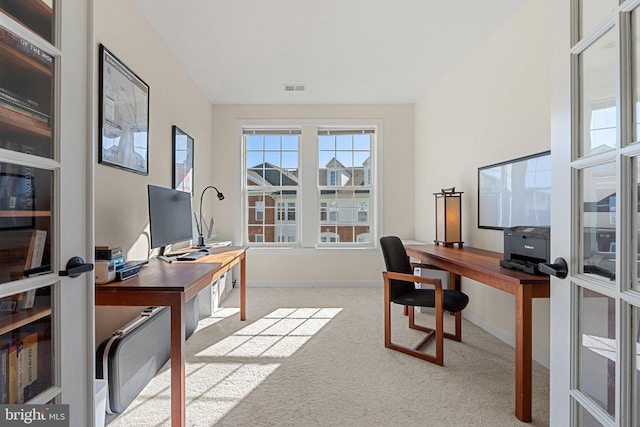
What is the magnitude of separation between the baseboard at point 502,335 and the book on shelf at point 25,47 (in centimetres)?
→ 316

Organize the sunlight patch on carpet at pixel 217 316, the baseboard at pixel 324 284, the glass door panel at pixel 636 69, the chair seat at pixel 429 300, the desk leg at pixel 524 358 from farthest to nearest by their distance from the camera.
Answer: the baseboard at pixel 324 284 < the sunlight patch on carpet at pixel 217 316 < the chair seat at pixel 429 300 < the desk leg at pixel 524 358 < the glass door panel at pixel 636 69

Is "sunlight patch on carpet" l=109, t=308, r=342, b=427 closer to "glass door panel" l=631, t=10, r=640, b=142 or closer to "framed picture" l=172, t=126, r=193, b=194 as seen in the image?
"framed picture" l=172, t=126, r=193, b=194

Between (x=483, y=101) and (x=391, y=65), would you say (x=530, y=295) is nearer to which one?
(x=483, y=101)

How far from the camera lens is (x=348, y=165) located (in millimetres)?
4766

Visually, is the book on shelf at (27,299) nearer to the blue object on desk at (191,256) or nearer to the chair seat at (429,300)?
the blue object on desk at (191,256)

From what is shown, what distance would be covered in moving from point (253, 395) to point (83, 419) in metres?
1.06

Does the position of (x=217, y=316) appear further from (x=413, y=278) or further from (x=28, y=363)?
(x=28, y=363)

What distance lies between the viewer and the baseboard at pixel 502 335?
226 cm

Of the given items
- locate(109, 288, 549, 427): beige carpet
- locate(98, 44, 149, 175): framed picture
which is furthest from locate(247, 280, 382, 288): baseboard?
locate(98, 44, 149, 175): framed picture

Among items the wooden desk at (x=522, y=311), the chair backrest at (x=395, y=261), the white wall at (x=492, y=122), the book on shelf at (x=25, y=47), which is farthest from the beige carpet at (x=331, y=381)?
the book on shelf at (x=25, y=47)

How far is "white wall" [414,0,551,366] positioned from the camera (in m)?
2.29

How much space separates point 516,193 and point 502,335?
125 cm

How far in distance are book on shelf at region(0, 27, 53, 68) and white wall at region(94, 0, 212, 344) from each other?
1120 mm

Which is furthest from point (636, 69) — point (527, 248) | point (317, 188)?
point (317, 188)
